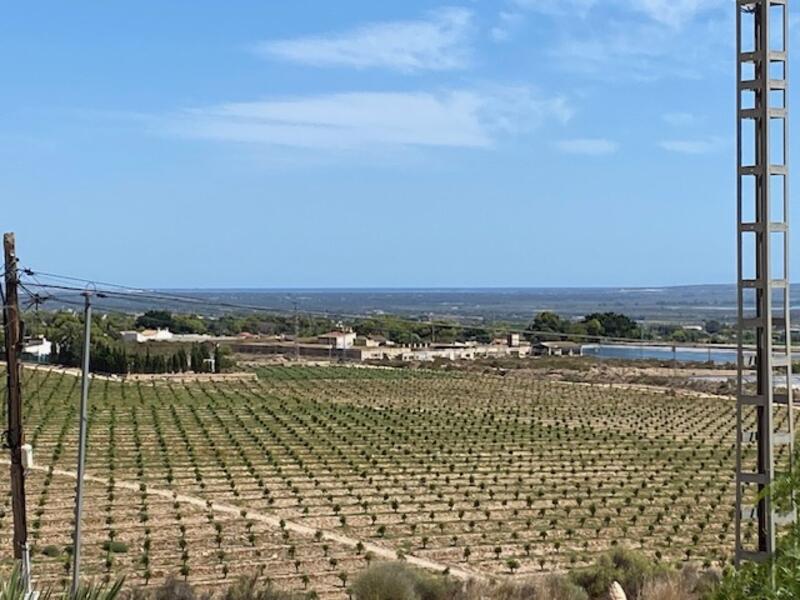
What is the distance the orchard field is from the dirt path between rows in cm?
7

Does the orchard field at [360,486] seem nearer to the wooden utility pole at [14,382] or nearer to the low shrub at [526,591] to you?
A: the low shrub at [526,591]

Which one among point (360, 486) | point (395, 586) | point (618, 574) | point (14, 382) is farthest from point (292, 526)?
point (14, 382)

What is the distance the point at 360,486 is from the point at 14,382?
1559 cm

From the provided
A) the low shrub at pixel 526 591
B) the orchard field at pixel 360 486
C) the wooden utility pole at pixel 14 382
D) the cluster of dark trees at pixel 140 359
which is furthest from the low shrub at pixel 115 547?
the cluster of dark trees at pixel 140 359

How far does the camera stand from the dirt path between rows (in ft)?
58.7

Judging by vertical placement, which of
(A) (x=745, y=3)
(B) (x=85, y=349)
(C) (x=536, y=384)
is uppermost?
(A) (x=745, y=3)

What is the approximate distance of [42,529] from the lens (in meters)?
20.4

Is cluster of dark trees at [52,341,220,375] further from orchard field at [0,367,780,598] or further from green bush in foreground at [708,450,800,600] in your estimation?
green bush in foreground at [708,450,800,600]

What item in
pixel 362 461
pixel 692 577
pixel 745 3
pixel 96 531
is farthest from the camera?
pixel 362 461

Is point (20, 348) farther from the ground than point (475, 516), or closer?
farther from the ground

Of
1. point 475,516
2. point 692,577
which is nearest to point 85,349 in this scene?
point 692,577

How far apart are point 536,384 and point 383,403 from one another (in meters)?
16.3

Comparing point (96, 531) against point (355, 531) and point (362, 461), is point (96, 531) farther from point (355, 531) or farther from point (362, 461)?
point (362, 461)

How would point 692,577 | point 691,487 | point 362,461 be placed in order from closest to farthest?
point 692,577
point 691,487
point 362,461
